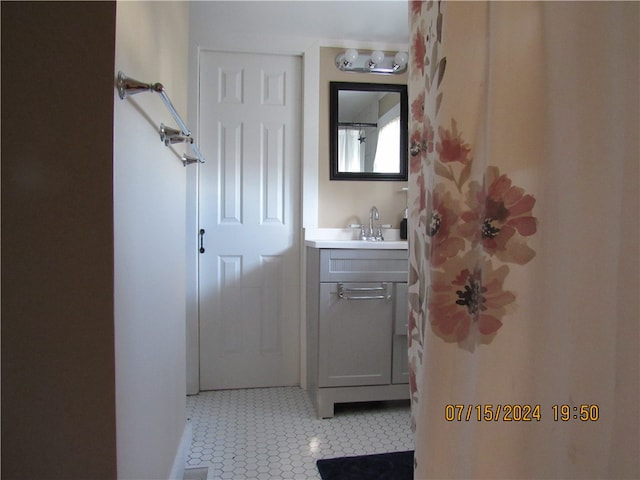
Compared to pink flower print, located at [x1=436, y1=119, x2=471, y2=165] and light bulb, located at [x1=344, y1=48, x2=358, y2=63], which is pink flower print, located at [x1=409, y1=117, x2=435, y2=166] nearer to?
pink flower print, located at [x1=436, y1=119, x2=471, y2=165]

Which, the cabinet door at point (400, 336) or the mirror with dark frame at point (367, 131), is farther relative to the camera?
the mirror with dark frame at point (367, 131)

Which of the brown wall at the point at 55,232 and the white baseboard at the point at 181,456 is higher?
the brown wall at the point at 55,232

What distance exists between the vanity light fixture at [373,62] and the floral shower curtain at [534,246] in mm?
1774

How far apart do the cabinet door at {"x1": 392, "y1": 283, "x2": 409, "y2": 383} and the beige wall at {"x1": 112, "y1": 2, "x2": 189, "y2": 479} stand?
3.24 feet

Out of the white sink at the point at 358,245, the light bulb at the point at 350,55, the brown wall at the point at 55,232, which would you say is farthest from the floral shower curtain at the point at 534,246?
the light bulb at the point at 350,55

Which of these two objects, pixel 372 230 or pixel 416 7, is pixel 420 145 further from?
pixel 372 230

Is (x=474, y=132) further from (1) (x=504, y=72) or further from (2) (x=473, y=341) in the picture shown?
(2) (x=473, y=341)

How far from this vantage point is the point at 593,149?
0.48m

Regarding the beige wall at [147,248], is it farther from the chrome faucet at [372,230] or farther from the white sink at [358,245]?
the chrome faucet at [372,230]

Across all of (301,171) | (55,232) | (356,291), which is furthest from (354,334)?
(55,232)

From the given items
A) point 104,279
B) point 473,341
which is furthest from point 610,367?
point 104,279

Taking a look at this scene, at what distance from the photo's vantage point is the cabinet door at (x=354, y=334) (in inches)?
69.2

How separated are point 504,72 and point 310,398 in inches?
72.9

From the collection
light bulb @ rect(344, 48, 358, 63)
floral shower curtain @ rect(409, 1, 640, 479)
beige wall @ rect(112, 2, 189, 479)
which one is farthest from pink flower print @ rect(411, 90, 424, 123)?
light bulb @ rect(344, 48, 358, 63)
